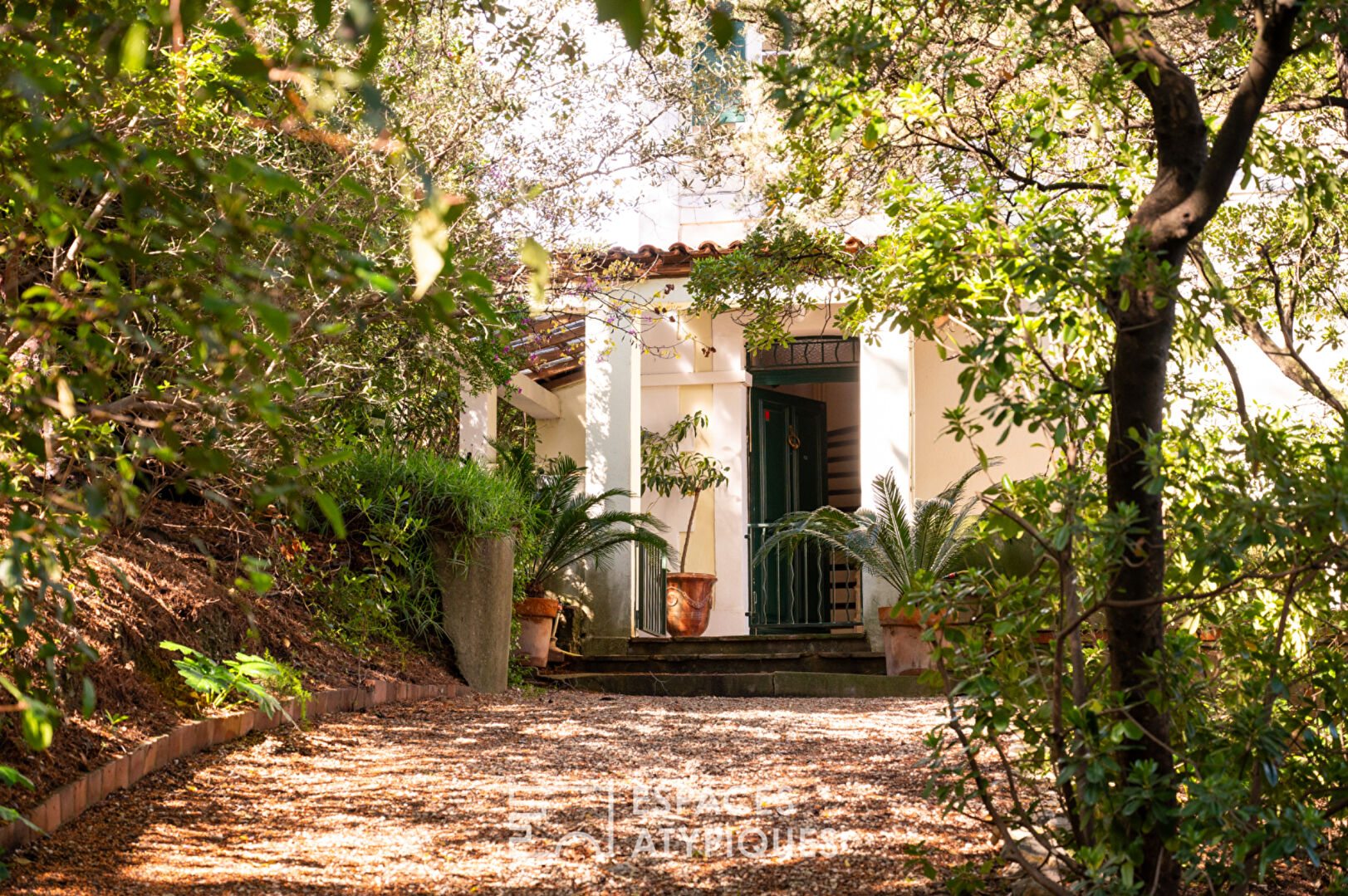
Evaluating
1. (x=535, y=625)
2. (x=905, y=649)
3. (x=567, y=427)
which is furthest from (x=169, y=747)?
(x=567, y=427)

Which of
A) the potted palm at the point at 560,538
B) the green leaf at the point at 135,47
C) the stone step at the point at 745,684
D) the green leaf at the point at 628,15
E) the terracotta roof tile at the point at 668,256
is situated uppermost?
the terracotta roof tile at the point at 668,256

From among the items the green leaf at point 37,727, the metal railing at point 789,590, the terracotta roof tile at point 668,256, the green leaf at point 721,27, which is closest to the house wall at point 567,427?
the metal railing at point 789,590

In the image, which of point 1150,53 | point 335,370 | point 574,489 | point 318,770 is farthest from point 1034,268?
point 574,489

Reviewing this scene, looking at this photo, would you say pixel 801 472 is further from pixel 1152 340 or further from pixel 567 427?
pixel 1152 340

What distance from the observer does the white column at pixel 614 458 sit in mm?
9328

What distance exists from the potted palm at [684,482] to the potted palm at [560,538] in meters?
0.70

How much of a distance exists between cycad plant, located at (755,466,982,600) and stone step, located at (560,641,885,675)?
2.09 feet

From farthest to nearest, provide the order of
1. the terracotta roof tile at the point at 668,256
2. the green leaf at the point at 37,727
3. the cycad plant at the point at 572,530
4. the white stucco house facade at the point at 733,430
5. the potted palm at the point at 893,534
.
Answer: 1. the white stucco house facade at the point at 733,430
2. the terracotta roof tile at the point at 668,256
3. the cycad plant at the point at 572,530
4. the potted palm at the point at 893,534
5. the green leaf at the point at 37,727

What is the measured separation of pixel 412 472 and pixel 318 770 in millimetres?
2782

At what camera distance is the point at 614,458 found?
959 cm

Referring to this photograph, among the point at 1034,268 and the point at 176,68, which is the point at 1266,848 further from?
the point at 176,68

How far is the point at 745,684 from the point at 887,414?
2.53 m

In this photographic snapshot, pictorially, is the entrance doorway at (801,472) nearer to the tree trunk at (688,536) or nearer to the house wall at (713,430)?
the house wall at (713,430)

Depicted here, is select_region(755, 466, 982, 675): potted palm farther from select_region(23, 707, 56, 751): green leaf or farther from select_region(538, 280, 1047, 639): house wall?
select_region(23, 707, 56, 751): green leaf
